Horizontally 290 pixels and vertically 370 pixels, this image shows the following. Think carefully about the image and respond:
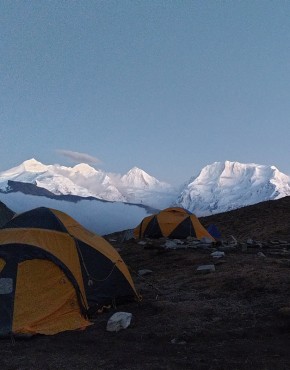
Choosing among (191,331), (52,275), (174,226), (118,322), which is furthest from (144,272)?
(174,226)

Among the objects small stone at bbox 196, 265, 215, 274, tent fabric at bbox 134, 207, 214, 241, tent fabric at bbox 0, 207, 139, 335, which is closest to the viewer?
tent fabric at bbox 0, 207, 139, 335

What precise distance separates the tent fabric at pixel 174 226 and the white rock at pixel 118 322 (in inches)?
686

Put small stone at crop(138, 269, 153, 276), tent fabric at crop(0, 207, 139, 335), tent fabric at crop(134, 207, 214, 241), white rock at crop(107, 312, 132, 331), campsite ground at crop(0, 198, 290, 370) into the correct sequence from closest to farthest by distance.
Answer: campsite ground at crop(0, 198, 290, 370)
white rock at crop(107, 312, 132, 331)
tent fabric at crop(0, 207, 139, 335)
small stone at crop(138, 269, 153, 276)
tent fabric at crop(134, 207, 214, 241)

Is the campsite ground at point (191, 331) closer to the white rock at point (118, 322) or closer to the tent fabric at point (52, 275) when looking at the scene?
the white rock at point (118, 322)

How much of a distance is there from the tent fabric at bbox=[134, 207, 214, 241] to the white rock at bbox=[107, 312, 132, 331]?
1743cm

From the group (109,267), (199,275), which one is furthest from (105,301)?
(199,275)

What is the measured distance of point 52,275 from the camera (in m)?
9.97

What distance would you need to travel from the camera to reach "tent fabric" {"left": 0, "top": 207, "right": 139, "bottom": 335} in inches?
366

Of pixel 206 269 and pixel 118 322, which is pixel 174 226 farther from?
pixel 118 322

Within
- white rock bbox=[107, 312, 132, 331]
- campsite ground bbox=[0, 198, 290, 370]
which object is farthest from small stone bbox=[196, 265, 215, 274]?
white rock bbox=[107, 312, 132, 331]

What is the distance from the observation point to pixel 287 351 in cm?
739

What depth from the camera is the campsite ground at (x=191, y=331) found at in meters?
7.20

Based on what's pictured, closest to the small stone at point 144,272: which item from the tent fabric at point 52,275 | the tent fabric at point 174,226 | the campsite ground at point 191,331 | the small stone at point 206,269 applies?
the campsite ground at point 191,331

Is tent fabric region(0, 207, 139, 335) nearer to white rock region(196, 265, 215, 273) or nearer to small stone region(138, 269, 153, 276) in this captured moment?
white rock region(196, 265, 215, 273)
